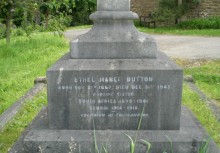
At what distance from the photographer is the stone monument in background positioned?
3.46 metres

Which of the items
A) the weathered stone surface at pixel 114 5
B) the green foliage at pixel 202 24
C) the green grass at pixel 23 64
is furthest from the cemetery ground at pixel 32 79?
the green foliage at pixel 202 24

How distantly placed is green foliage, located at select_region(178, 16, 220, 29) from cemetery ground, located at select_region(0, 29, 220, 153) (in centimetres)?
1138

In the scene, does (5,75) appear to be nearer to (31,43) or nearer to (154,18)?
(31,43)

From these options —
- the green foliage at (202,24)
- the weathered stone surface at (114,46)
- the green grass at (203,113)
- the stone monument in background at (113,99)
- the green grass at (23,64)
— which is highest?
the weathered stone surface at (114,46)

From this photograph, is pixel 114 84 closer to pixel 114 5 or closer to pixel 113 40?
pixel 113 40

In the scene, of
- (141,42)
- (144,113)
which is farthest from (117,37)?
(144,113)

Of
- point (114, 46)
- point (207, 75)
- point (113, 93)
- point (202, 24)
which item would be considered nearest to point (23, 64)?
point (207, 75)

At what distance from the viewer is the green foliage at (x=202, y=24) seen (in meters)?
21.3

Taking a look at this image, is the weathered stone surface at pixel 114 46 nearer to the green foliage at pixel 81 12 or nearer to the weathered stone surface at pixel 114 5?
the weathered stone surface at pixel 114 5

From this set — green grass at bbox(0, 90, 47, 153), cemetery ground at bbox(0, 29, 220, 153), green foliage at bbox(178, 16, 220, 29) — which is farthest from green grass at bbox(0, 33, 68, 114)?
green foliage at bbox(178, 16, 220, 29)

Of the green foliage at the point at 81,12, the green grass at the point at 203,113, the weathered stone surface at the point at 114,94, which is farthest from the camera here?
the green foliage at the point at 81,12

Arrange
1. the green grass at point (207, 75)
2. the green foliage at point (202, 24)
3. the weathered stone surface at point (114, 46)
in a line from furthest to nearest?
the green foliage at point (202, 24) → the green grass at point (207, 75) → the weathered stone surface at point (114, 46)

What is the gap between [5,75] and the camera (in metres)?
8.00

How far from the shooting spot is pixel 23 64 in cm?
915
